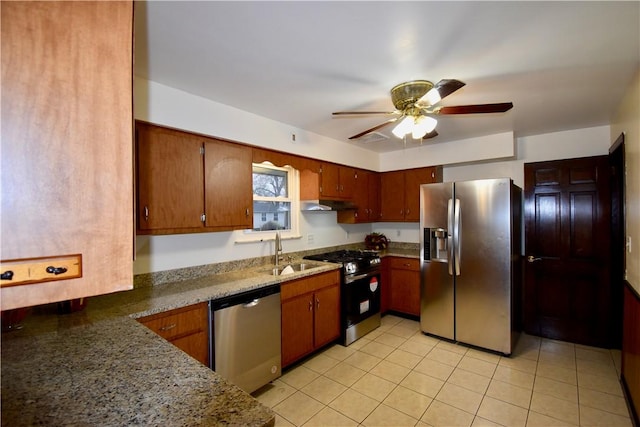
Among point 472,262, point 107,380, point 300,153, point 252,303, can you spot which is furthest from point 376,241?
point 107,380

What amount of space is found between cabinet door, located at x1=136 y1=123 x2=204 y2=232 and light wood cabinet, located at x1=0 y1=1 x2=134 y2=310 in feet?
5.06

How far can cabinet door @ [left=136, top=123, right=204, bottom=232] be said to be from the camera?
202cm

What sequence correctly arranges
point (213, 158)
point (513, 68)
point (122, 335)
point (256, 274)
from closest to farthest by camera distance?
point (122, 335)
point (513, 68)
point (213, 158)
point (256, 274)

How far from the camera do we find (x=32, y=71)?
0.56 m

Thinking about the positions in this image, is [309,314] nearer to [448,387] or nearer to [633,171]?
[448,387]

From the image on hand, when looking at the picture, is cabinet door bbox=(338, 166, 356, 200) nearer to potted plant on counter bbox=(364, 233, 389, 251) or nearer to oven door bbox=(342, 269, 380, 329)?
potted plant on counter bbox=(364, 233, 389, 251)

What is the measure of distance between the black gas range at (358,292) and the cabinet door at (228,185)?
47.4 inches

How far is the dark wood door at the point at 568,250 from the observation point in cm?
307

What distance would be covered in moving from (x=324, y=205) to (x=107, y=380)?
107 inches

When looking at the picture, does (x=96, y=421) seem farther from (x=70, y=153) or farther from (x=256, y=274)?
(x=256, y=274)

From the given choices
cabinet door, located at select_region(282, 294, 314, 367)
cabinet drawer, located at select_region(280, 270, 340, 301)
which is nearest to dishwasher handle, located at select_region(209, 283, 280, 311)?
cabinet drawer, located at select_region(280, 270, 340, 301)

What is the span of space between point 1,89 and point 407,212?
4182mm

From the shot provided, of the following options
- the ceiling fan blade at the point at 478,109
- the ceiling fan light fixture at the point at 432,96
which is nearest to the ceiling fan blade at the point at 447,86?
the ceiling fan light fixture at the point at 432,96

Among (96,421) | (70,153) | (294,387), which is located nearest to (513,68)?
(70,153)
